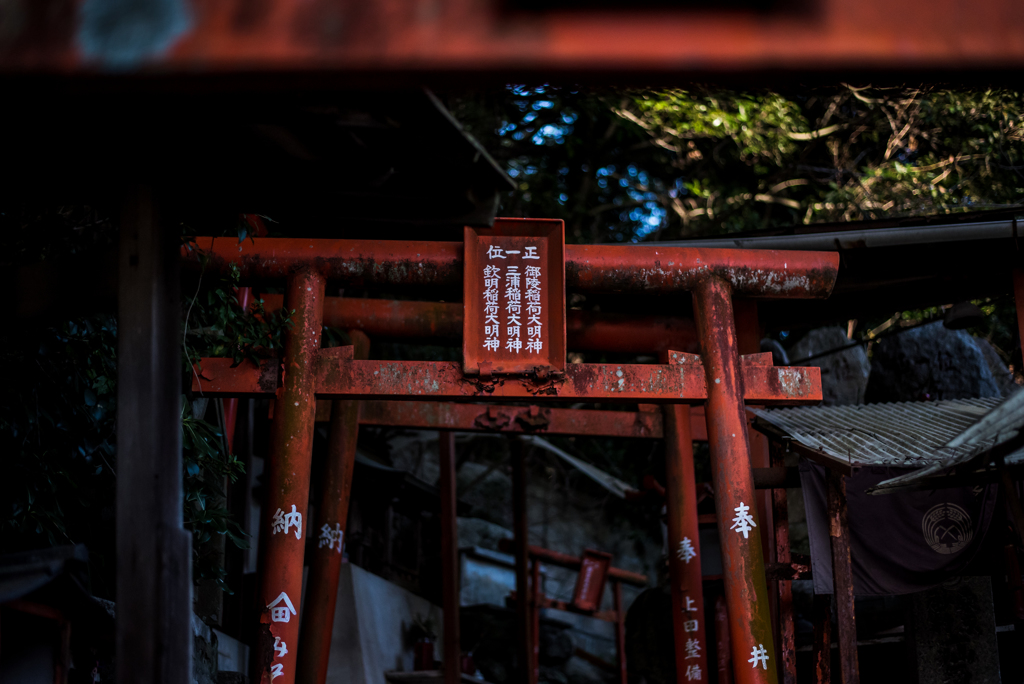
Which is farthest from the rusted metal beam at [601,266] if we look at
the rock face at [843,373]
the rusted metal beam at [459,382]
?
the rock face at [843,373]

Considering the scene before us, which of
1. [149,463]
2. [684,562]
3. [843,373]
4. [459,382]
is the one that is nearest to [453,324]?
[459,382]

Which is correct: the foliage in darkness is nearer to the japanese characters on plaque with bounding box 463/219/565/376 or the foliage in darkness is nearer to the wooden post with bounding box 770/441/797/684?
the japanese characters on plaque with bounding box 463/219/565/376

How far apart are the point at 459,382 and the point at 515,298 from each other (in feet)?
2.75

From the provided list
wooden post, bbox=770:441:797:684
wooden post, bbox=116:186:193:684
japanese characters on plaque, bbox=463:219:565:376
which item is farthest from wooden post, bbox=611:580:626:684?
wooden post, bbox=116:186:193:684

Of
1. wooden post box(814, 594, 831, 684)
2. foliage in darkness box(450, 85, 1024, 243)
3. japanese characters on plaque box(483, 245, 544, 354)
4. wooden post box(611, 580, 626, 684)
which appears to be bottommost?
wooden post box(611, 580, 626, 684)

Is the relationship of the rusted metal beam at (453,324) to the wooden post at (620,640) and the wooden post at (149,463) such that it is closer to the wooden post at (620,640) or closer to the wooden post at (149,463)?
the wooden post at (149,463)

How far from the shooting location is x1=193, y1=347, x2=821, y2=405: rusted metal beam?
6832mm

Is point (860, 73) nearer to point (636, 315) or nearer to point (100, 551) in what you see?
point (100, 551)

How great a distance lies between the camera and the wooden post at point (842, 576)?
705cm

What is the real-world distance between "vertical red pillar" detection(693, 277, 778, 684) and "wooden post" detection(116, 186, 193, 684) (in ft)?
14.4

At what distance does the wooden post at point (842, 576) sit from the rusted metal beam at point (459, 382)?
102 centimetres

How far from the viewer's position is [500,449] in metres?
17.7

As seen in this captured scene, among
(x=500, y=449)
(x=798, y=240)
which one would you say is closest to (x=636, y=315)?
(x=798, y=240)

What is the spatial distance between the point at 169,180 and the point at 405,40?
5.78 feet
